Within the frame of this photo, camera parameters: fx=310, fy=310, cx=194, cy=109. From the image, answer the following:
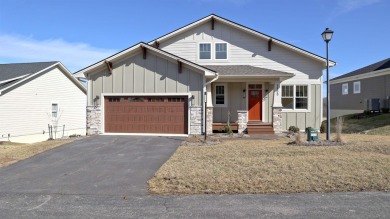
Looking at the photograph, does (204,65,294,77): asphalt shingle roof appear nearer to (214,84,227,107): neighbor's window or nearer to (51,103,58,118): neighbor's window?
(214,84,227,107): neighbor's window

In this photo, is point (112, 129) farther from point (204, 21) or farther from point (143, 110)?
point (204, 21)

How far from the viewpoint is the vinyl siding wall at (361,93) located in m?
25.2

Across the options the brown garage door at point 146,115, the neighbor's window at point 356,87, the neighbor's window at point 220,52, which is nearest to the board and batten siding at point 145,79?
the brown garage door at point 146,115

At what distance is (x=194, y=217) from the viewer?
5.00 metres

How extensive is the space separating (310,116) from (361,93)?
14.0m

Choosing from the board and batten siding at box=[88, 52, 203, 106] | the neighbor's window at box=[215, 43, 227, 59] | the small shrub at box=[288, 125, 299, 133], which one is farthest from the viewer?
the neighbor's window at box=[215, 43, 227, 59]

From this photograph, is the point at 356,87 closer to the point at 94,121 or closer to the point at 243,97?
the point at 243,97

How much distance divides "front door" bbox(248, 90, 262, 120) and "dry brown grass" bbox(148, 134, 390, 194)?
675 cm

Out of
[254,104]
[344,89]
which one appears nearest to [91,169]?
[254,104]

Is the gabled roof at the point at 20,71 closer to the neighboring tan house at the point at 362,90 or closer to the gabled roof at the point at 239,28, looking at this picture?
the gabled roof at the point at 239,28

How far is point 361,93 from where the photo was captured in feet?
94.1

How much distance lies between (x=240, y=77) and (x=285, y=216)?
11825 millimetres

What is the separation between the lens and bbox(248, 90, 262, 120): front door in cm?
1770

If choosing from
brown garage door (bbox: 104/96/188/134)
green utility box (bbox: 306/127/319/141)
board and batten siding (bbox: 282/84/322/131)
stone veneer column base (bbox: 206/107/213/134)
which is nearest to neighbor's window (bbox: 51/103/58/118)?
brown garage door (bbox: 104/96/188/134)
